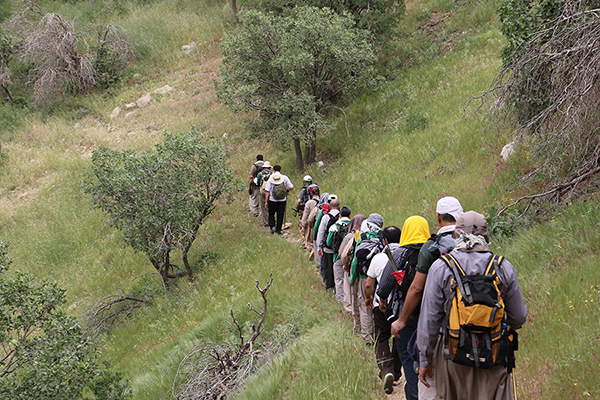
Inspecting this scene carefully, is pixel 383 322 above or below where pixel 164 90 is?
above

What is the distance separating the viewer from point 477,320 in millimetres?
3010

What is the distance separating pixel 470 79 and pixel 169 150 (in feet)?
30.8

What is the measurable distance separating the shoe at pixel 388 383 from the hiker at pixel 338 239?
2537 millimetres

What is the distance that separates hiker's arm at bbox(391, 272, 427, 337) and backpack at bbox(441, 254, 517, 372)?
0.46 meters

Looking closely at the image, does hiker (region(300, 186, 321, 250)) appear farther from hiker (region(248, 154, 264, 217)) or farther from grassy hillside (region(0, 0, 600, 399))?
hiker (region(248, 154, 264, 217))

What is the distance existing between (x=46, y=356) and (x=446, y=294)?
5.67 meters

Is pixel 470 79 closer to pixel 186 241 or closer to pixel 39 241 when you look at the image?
pixel 186 241

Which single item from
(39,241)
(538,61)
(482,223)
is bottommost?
(39,241)

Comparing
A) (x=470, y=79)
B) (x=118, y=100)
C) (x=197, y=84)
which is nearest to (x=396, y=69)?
(x=470, y=79)

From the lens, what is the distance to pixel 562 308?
15.3 feet

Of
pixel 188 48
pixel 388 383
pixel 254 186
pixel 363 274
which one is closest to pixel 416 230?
pixel 363 274

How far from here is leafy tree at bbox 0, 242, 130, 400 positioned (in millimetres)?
5707

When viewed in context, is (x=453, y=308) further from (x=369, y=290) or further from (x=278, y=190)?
→ (x=278, y=190)

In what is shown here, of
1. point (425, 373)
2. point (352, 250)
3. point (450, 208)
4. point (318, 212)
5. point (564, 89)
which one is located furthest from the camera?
point (318, 212)
